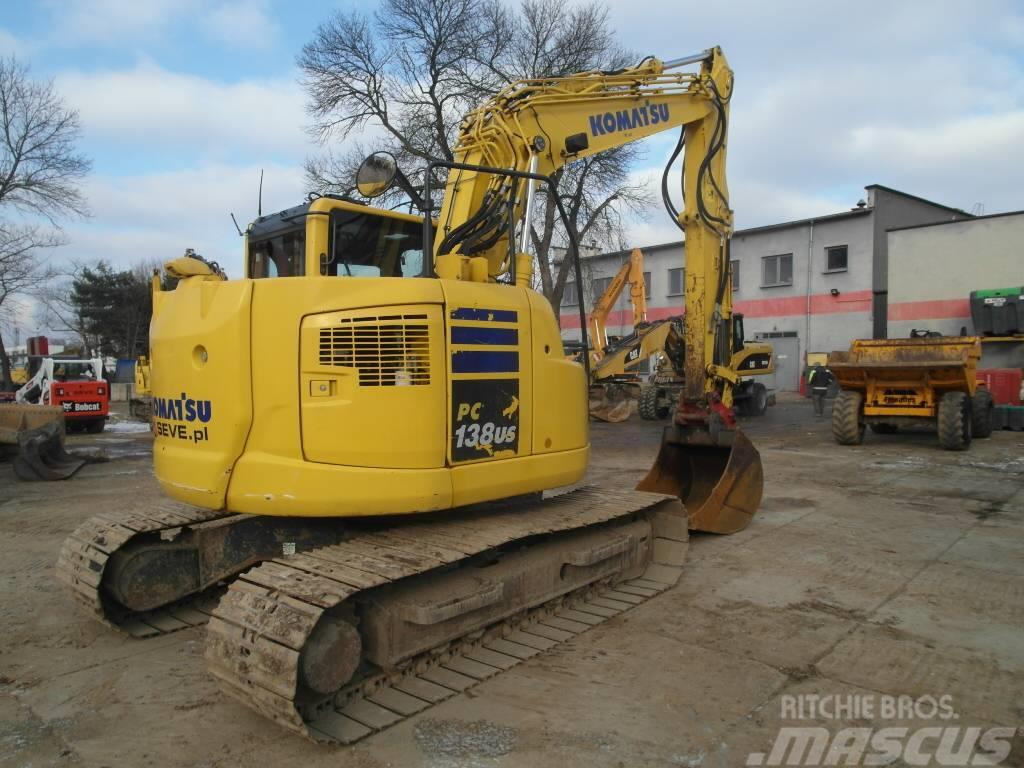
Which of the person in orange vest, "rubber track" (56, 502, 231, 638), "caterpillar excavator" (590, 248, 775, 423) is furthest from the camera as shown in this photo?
the person in orange vest

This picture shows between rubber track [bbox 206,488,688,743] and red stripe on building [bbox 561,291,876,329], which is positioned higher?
red stripe on building [bbox 561,291,876,329]

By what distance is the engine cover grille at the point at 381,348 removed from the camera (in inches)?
157

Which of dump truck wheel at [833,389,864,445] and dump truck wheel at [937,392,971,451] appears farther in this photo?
dump truck wheel at [833,389,864,445]

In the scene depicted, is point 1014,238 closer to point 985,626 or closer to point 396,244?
point 985,626

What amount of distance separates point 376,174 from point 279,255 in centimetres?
83

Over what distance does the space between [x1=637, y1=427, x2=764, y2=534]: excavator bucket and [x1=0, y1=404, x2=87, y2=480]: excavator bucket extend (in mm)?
8815

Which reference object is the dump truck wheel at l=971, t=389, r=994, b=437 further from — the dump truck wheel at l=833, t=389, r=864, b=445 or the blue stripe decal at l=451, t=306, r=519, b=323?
the blue stripe decal at l=451, t=306, r=519, b=323

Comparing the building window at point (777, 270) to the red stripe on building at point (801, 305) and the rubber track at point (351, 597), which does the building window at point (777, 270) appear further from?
the rubber track at point (351, 597)

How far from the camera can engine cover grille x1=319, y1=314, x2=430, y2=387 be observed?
3.99 metres

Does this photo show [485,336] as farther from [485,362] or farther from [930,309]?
[930,309]

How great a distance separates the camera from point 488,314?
4.45 meters

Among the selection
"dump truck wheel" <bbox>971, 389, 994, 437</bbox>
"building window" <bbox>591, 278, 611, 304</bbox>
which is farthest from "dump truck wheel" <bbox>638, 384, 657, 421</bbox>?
"building window" <bbox>591, 278, 611, 304</bbox>

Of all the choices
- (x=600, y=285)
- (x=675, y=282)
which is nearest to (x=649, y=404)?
(x=675, y=282)

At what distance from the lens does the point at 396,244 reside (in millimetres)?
5035
